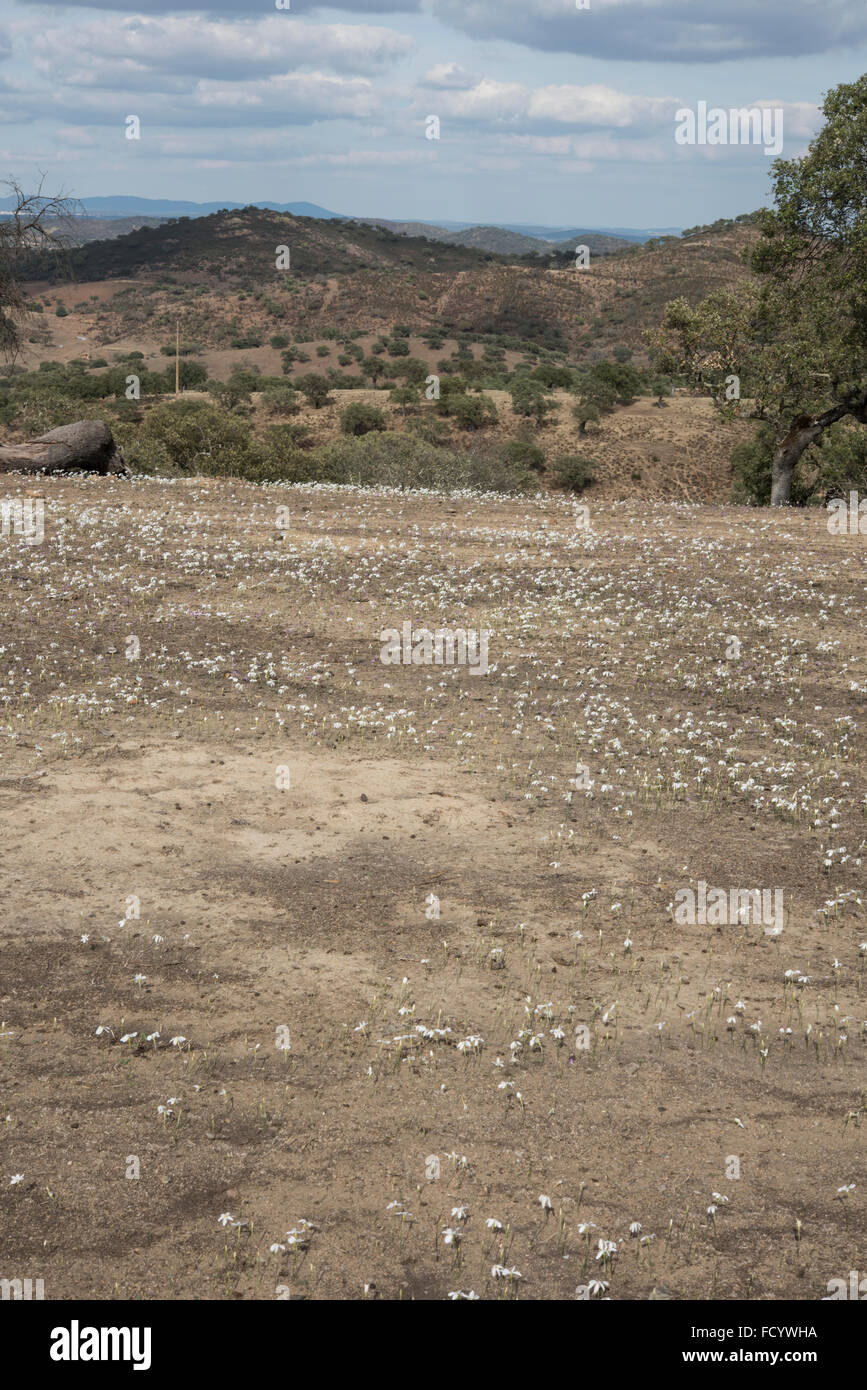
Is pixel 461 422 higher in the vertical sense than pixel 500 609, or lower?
higher

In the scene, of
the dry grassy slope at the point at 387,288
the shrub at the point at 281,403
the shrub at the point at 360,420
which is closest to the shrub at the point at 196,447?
the shrub at the point at 360,420

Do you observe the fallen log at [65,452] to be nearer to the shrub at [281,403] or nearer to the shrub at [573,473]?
the shrub at [573,473]

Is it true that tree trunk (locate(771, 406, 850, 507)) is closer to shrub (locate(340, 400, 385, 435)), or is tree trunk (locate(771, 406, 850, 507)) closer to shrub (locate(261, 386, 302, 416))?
shrub (locate(340, 400, 385, 435))

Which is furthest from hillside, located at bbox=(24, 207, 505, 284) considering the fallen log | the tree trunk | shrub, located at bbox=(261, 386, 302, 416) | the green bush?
the tree trunk

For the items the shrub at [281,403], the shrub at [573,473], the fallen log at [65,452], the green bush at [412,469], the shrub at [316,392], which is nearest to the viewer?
the fallen log at [65,452]

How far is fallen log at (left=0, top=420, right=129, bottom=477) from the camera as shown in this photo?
27.6m

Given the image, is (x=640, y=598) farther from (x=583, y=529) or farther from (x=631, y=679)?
(x=583, y=529)

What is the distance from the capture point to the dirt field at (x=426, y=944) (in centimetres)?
640

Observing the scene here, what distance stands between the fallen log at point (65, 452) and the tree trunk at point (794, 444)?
57.3ft

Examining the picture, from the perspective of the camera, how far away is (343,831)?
11445mm

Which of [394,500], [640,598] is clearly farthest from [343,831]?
[394,500]

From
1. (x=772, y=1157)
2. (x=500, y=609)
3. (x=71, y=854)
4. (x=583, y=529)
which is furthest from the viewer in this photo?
(x=583, y=529)

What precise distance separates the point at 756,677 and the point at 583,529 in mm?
8385

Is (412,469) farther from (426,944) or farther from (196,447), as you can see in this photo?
(426,944)
